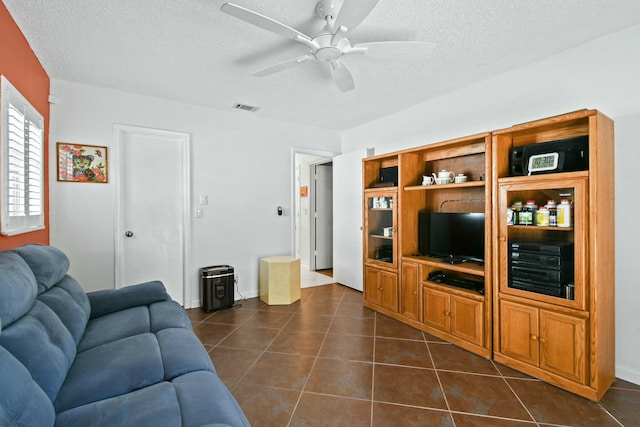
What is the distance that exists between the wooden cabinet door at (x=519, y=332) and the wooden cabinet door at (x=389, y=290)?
1121mm

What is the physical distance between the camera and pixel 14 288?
126cm

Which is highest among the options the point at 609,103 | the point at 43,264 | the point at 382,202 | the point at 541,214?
the point at 609,103

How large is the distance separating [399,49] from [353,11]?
56 cm

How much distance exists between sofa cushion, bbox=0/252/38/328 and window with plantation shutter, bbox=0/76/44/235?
0.61 metres

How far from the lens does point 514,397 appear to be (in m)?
1.96

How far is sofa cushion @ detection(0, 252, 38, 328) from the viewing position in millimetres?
1179

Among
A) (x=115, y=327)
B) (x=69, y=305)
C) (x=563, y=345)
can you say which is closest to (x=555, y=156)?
(x=563, y=345)

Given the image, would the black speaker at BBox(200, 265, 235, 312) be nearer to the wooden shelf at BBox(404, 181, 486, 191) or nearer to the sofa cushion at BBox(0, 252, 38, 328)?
the sofa cushion at BBox(0, 252, 38, 328)

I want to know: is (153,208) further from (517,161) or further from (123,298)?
(517,161)

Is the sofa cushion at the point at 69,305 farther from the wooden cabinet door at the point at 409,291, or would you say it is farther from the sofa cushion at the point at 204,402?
the wooden cabinet door at the point at 409,291

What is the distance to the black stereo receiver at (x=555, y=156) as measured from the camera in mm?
2078

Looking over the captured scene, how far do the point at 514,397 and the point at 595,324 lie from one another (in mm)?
690

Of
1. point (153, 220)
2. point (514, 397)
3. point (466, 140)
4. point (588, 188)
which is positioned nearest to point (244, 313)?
point (153, 220)

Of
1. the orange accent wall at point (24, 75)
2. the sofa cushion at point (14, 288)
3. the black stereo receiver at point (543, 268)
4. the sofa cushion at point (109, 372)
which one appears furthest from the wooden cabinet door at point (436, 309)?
the orange accent wall at point (24, 75)
